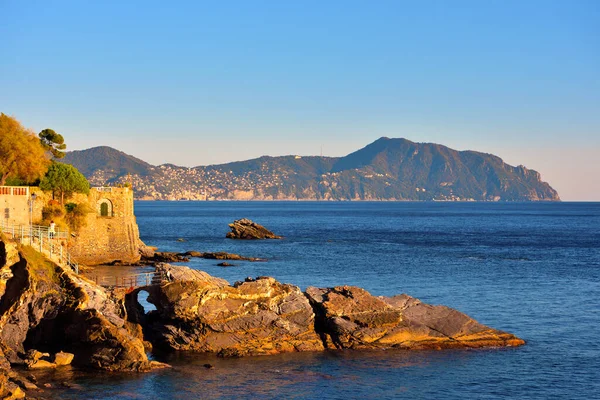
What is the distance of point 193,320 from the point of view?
3766cm

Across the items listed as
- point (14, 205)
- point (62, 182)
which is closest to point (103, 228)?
point (62, 182)

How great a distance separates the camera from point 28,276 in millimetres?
37125

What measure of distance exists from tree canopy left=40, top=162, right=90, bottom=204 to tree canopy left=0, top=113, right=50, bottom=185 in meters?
1.80

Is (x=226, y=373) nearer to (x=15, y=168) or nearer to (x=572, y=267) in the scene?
(x=15, y=168)

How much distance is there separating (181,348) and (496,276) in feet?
125

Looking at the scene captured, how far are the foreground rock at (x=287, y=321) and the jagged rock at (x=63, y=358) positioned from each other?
501 centimetres

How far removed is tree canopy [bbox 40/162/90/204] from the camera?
64625 mm

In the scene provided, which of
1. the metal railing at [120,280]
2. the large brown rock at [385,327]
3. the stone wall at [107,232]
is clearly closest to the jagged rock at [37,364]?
the large brown rock at [385,327]

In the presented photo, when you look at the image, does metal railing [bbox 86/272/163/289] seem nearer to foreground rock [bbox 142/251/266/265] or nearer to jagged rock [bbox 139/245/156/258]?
foreground rock [bbox 142/251/266/265]

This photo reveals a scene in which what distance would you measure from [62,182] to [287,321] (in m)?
33.3

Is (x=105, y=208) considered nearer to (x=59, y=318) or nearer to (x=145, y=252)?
(x=145, y=252)

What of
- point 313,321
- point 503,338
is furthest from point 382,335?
point 503,338

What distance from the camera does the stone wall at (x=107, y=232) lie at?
66.2 meters

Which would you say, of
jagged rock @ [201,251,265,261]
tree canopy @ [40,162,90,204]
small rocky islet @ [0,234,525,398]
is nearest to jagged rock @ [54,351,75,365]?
small rocky islet @ [0,234,525,398]
